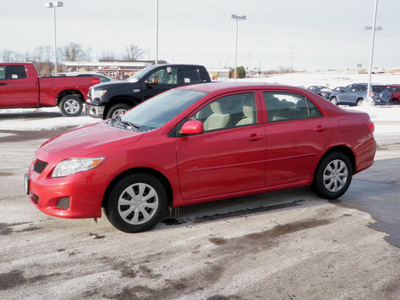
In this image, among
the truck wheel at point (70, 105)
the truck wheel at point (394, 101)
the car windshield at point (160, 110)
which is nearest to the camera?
the car windshield at point (160, 110)

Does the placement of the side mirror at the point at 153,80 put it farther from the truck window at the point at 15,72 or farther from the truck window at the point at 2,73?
the truck window at the point at 2,73

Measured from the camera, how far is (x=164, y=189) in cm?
488

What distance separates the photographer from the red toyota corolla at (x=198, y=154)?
4578mm

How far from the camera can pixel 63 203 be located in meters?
4.55

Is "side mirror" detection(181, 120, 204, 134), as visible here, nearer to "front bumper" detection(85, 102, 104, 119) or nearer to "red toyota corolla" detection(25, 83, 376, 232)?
"red toyota corolla" detection(25, 83, 376, 232)

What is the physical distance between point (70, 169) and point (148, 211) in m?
0.96

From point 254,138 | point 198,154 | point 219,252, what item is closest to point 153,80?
point 254,138

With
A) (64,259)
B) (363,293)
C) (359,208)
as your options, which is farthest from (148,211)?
(359,208)

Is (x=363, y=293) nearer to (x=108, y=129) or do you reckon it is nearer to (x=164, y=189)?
(x=164, y=189)

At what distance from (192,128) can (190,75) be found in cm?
914

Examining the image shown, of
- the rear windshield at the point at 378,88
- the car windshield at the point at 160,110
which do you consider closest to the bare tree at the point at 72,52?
the rear windshield at the point at 378,88

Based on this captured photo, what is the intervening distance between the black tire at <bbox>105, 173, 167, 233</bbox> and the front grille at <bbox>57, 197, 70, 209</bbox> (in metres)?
0.41

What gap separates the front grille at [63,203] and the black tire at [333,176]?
3.31 metres

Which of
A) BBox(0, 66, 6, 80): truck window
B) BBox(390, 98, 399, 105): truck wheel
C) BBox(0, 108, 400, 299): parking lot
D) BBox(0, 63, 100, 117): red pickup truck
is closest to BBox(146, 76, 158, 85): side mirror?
BBox(0, 63, 100, 117): red pickup truck
